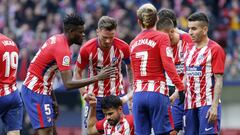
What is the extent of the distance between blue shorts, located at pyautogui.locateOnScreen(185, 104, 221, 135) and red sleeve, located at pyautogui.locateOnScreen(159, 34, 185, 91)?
59 centimetres

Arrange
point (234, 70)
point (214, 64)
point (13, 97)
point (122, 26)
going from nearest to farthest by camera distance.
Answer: point (214, 64) → point (13, 97) → point (234, 70) → point (122, 26)

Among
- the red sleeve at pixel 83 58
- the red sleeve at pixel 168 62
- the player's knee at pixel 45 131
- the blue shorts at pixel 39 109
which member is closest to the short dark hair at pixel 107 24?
the red sleeve at pixel 83 58

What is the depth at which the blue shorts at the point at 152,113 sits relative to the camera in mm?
13602

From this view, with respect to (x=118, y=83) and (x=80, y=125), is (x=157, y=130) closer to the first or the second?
(x=118, y=83)

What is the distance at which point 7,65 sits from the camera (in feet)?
47.2

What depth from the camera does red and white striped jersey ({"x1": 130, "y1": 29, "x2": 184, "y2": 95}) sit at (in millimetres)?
13430

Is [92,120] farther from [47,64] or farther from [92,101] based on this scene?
[47,64]

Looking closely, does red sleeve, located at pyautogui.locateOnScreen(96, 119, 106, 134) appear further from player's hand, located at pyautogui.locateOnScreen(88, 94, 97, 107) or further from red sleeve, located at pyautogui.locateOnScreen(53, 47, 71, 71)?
red sleeve, located at pyautogui.locateOnScreen(53, 47, 71, 71)

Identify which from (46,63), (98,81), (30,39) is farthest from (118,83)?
(30,39)

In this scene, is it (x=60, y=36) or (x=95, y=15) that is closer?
(x=60, y=36)

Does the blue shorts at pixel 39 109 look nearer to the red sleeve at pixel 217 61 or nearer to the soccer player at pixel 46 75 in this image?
the soccer player at pixel 46 75

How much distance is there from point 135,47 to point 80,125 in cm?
1014

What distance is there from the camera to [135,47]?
13.7 metres

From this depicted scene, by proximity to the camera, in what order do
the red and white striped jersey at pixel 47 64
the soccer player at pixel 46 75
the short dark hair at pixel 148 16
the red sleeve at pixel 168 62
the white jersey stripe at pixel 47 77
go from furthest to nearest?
the white jersey stripe at pixel 47 77 < the soccer player at pixel 46 75 < the red and white striped jersey at pixel 47 64 < the short dark hair at pixel 148 16 < the red sleeve at pixel 168 62
